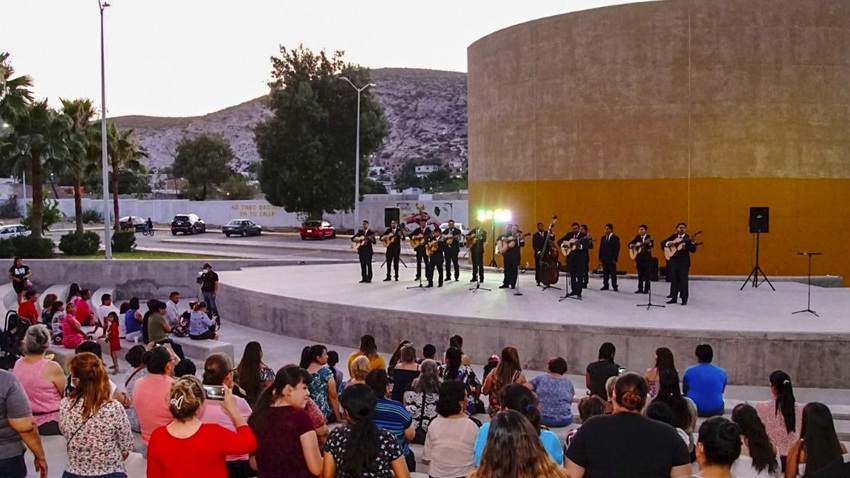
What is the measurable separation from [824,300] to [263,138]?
1523 inches

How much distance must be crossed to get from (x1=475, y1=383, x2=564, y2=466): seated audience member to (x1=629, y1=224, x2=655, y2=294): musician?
1230cm

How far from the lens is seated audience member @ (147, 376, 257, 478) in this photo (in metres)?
4.32

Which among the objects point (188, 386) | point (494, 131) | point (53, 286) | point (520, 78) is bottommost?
point (53, 286)

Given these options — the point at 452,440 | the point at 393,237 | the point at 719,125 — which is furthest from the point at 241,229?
the point at 452,440

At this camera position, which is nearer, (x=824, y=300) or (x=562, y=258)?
(x=824, y=300)

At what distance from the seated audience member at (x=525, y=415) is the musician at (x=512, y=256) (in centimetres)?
1227

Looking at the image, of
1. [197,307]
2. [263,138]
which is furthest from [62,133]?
[197,307]

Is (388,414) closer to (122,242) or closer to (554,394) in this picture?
(554,394)

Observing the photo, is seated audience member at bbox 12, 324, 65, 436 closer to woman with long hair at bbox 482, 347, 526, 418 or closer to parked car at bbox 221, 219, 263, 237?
woman with long hair at bbox 482, 347, 526, 418

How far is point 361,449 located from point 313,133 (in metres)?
45.9

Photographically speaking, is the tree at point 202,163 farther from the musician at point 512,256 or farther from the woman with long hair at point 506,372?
the woman with long hair at point 506,372

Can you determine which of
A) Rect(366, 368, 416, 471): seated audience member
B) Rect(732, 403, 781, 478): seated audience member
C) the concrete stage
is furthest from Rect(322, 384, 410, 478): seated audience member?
the concrete stage

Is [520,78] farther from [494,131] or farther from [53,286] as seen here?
[53,286]

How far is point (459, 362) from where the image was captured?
8570 mm
